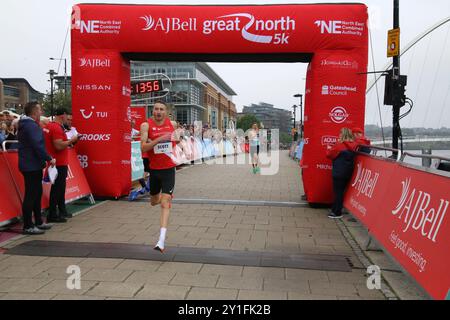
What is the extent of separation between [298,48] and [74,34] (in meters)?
4.81

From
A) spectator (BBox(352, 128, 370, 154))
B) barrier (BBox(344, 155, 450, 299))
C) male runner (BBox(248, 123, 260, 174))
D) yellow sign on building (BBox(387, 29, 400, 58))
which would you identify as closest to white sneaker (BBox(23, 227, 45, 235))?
barrier (BBox(344, 155, 450, 299))

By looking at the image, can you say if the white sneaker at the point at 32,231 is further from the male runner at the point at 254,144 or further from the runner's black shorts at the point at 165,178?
the male runner at the point at 254,144

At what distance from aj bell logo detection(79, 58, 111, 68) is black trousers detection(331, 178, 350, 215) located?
5357mm

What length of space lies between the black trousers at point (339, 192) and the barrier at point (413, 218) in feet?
4.40

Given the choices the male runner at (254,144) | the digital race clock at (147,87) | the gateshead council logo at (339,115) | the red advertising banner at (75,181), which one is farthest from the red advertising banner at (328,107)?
the digital race clock at (147,87)

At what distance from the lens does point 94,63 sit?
8.79 m

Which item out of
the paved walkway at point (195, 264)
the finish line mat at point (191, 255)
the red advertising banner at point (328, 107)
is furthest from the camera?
the red advertising banner at point (328, 107)

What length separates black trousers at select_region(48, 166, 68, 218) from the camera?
277 inches

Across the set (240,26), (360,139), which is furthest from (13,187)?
(360,139)

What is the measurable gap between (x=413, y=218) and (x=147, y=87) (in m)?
17.0

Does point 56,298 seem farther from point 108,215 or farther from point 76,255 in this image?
point 108,215

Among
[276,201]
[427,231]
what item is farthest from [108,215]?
[427,231]

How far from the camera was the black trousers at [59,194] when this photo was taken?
704 cm

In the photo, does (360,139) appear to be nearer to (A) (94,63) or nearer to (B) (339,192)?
(B) (339,192)
